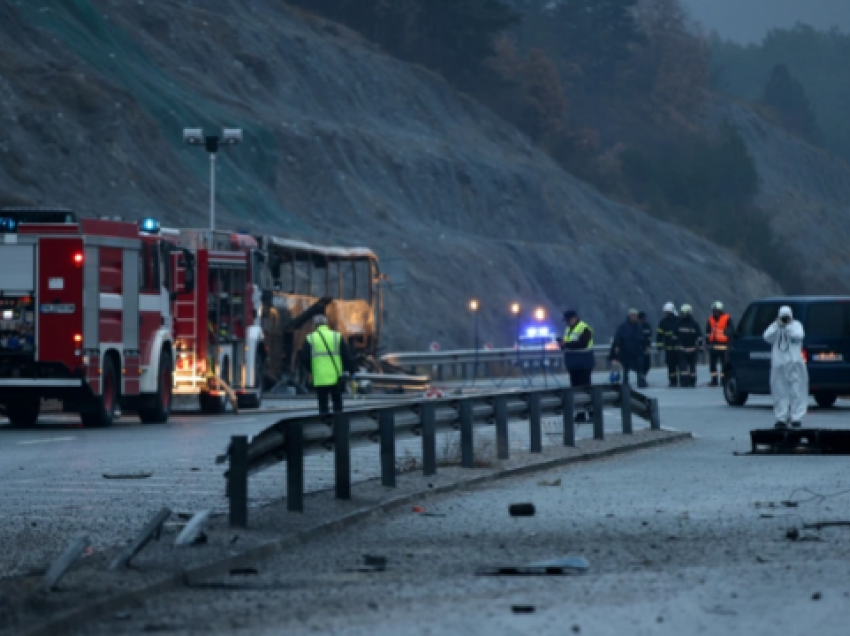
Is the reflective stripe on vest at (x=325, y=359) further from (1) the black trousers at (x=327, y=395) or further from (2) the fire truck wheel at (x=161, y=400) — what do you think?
(2) the fire truck wheel at (x=161, y=400)

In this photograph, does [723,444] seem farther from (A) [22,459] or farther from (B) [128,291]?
(B) [128,291]

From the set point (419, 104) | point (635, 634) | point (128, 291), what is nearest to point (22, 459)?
point (128, 291)

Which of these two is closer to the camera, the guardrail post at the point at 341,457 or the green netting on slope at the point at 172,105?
the guardrail post at the point at 341,457

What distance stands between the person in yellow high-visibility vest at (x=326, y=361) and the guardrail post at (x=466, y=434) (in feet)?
22.9

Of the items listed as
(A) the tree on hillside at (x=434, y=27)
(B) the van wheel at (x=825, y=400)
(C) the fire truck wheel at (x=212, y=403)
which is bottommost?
(B) the van wheel at (x=825, y=400)

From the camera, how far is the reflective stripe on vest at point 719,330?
1703 inches

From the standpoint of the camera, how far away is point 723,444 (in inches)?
949

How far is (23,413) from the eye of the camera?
99.8 ft

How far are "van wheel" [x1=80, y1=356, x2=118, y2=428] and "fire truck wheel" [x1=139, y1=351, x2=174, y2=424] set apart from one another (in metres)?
1.08

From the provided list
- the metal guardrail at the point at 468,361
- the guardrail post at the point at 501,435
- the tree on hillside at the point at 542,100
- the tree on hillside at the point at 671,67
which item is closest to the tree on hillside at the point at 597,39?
the tree on hillside at the point at 671,67

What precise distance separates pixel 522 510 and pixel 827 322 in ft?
Answer: 63.6

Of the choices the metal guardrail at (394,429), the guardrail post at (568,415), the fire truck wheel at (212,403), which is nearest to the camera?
the metal guardrail at (394,429)

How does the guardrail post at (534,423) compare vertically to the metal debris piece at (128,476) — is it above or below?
above

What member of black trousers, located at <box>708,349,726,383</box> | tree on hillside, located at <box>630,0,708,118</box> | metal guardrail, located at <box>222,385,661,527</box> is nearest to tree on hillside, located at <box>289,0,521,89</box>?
tree on hillside, located at <box>630,0,708,118</box>
